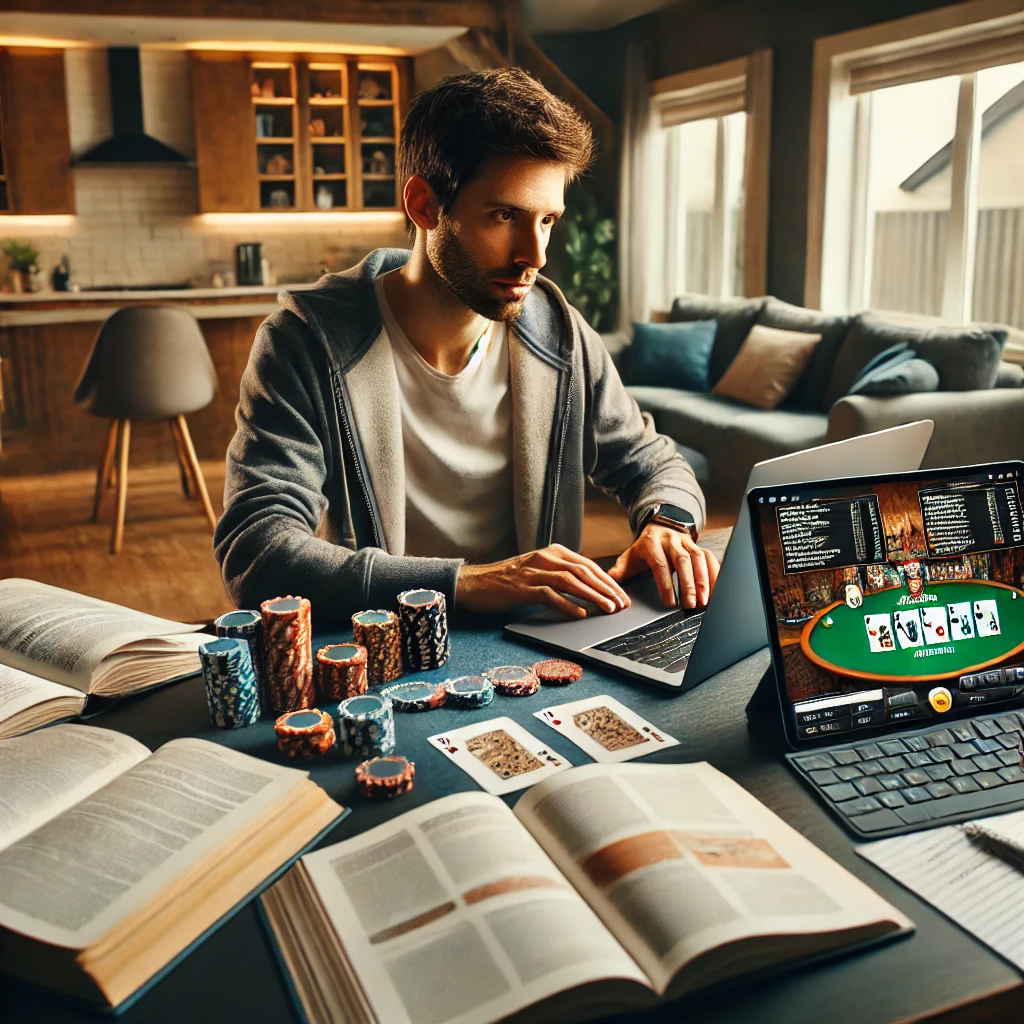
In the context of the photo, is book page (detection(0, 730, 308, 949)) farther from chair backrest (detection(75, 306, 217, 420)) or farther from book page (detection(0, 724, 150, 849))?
chair backrest (detection(75, 306, 217, 420))

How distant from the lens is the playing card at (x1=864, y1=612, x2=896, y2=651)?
3.46 ft

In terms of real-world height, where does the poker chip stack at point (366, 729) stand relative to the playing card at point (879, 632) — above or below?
below

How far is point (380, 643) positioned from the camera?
1.20 m

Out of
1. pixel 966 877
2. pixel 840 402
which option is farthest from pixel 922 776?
pixel 840 402

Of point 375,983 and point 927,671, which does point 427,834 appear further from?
point 927,671

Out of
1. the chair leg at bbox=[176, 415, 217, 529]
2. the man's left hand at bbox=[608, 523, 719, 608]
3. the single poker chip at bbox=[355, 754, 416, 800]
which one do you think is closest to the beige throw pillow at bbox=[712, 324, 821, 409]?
the chair leg at bbox=[176, 415, 217, 529]

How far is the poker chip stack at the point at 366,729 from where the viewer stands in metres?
1.02

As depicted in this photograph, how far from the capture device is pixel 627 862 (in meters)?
0.78

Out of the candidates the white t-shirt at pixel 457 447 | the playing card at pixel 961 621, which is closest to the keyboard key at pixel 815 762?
the playing card at pixel 961 621

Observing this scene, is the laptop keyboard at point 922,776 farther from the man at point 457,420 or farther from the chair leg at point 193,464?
the chair leg at point 193,464

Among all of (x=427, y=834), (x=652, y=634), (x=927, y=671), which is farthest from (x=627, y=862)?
→ (x=652, y=634)

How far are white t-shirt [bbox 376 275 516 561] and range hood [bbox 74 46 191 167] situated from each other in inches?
223

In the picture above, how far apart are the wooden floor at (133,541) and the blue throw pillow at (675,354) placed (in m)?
0.87

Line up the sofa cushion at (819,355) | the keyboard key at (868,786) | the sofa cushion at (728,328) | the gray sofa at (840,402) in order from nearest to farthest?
the keyboard key at (868,786)
the gray sofa at (840,402)
the sofa cushion at (819,355)
the sofa cushion at (728,328)
